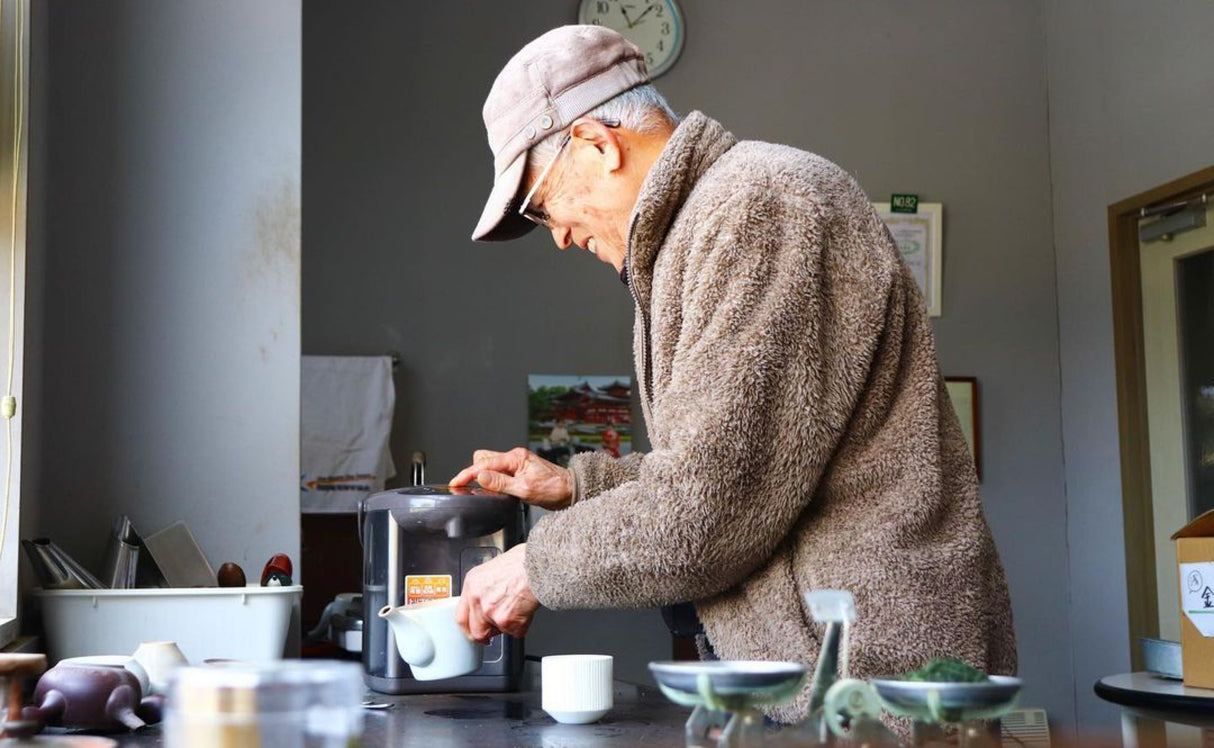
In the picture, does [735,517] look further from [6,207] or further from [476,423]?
[476,423]

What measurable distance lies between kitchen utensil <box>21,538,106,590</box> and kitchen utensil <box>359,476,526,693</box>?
1.26 ft

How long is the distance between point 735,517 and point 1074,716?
342 centimetres

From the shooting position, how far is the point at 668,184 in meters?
1.41

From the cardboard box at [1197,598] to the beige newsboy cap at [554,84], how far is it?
119 cm

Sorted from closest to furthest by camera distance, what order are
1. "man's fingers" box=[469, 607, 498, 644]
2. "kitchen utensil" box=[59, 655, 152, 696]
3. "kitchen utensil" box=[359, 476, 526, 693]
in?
1. "kitchen utensil" box=[59, 655, 152, 696]
2. "man's fingers" box=[469, 607, 498, 644]
3. "kitchen utensil" box=[359, 476, 526, 693]

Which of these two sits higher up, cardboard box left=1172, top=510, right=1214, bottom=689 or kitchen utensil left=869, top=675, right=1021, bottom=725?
kitchen utensil left=869, top=675, right=1021, bottom=725

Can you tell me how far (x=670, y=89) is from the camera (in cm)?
410

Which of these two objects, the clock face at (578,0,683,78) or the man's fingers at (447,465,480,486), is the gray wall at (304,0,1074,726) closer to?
the clock face at (578,0,683,78)

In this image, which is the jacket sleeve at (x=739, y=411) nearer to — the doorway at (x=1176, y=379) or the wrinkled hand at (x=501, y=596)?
the wrinkled hand at (x=501, y=596)

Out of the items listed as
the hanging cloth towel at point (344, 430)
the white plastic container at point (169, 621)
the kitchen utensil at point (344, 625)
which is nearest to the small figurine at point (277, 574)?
the white plastic container at point (169, 621)

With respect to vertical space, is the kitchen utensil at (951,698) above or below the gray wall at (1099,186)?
below

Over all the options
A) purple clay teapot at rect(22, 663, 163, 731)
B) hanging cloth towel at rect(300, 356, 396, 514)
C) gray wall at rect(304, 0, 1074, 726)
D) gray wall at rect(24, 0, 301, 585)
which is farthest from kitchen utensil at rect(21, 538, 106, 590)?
gray wall at rect(304, 0, 1074, 726)

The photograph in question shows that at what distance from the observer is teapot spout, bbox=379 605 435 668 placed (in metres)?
1.48

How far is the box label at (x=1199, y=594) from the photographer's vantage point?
2.04 metres
